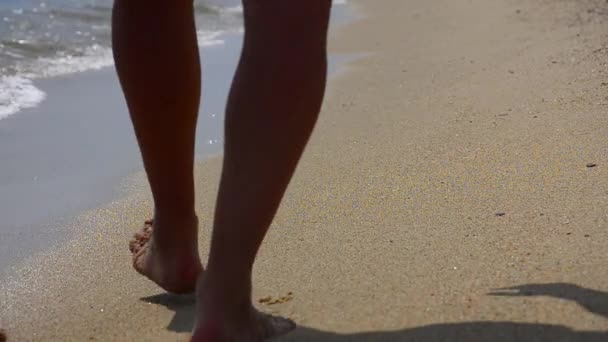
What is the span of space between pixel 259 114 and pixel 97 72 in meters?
3.79

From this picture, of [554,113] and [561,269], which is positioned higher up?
[561,269]

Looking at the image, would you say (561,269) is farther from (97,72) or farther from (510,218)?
(97,72)

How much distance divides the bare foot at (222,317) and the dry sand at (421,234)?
0.14 m

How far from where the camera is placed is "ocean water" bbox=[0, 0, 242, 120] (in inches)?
184

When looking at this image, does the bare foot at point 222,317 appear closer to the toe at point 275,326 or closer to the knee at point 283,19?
the toe at point 275,326

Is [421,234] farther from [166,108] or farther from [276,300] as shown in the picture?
[166,108]

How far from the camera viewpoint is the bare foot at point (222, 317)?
4.98 ft

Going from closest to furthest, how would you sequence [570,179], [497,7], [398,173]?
[570,179] → [398,173] → [497,7]

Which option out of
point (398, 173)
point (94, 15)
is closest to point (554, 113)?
point (398, 173)

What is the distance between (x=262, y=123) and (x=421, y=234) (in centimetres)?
80

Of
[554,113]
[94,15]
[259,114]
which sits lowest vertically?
[94,15]

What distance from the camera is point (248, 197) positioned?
1479 mm

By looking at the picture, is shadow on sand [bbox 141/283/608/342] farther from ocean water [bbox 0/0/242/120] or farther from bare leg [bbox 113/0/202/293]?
ocean water [bbox 0/0/242/120]

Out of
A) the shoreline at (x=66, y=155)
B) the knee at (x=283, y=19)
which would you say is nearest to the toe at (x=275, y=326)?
the knee at (x=283, y=19)
